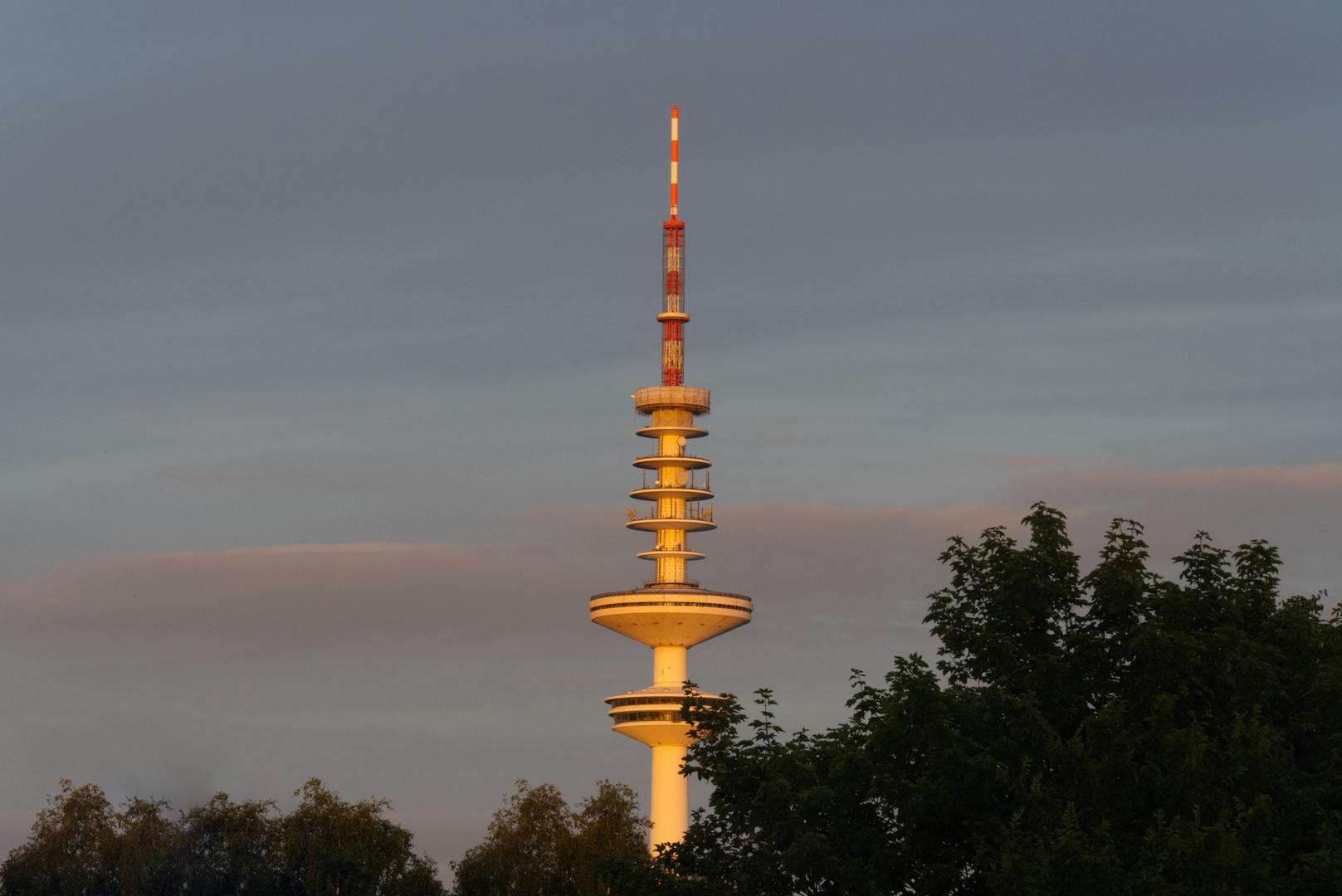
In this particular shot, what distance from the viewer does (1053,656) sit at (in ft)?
173

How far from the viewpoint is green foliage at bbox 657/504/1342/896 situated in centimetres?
4406

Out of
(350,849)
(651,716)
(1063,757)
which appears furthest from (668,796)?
(1063,757)

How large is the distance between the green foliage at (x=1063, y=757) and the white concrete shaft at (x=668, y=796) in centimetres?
13686

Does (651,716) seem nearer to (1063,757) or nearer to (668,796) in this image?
(668,796)

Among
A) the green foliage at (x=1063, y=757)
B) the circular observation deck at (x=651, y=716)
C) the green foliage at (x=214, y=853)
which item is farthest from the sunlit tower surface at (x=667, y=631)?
the green foliage at (x=1063, y=757)

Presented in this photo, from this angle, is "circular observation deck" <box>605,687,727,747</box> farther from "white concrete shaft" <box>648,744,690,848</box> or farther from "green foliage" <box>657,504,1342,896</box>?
"green foliage" <box>657,504,1342,896</box>

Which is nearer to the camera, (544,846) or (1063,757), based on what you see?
(1063,757)

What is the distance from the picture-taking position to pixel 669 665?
197 m

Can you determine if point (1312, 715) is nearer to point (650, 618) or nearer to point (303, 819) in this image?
point (303, 819)

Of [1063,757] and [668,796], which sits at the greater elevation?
[668,796]

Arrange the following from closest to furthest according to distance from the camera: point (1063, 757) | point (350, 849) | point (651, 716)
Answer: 1. point (1063, 757)
2. point (350, 849)
3. point (651, 716)

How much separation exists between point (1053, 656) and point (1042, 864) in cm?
1099

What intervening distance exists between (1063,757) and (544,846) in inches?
4385

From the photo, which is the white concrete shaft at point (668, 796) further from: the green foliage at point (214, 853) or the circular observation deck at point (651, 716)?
the green foliage at point (214, 853)
